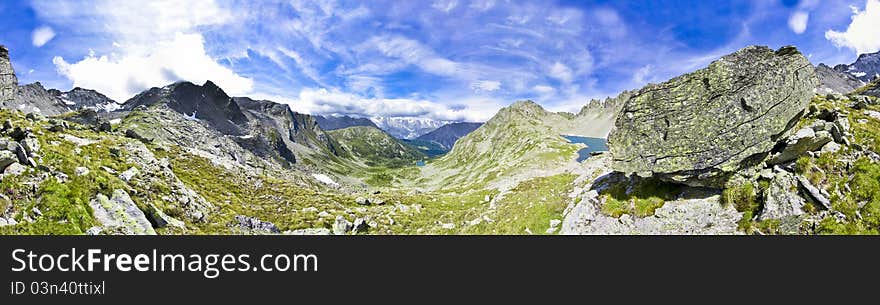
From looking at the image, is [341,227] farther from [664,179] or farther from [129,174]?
[664,179]

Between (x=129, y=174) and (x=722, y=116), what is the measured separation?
36.7m

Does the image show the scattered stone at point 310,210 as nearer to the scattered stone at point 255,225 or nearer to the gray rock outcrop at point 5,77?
the scattered stone at point 255,225

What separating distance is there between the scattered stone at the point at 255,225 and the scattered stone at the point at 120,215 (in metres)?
6.59

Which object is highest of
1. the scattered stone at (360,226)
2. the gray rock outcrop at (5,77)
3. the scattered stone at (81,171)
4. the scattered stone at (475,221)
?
the gray rock outcrop at (5,77)

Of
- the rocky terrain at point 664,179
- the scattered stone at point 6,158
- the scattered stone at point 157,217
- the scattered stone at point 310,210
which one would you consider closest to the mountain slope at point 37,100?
the rocky terrain at point 664,179

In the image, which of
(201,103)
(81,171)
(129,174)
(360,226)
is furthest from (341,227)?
(201,103)

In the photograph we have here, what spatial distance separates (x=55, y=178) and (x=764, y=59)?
3751 centimetres

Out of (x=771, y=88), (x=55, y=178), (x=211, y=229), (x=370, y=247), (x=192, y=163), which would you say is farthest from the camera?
(x=192, y=163)

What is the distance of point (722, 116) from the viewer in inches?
740

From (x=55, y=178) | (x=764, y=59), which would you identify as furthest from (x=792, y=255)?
(x=55, y=178)

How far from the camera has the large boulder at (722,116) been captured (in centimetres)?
1800

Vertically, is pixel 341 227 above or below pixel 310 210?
below

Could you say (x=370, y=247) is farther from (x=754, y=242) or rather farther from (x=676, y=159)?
(x=676, y=159)

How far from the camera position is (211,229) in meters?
21.5
